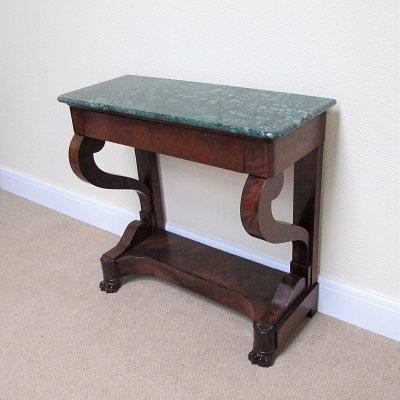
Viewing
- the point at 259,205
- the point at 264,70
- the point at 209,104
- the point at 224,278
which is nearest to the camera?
the point at 259,205

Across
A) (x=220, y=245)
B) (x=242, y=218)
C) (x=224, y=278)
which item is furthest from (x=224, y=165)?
(x=220, y=245)

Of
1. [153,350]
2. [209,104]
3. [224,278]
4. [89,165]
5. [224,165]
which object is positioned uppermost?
[209,104]

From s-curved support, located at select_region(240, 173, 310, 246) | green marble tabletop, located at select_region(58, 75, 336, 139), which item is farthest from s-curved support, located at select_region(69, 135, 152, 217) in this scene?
s-curved support, located at select_region(240, 173, 310, 246)

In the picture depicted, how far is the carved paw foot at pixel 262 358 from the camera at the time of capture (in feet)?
4.42

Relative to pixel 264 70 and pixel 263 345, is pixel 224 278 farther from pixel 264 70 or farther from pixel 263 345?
pixel 264 70

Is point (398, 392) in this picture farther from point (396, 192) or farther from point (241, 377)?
point (396, 192)

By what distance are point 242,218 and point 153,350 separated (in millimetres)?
558

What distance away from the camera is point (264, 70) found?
1363 millimetres

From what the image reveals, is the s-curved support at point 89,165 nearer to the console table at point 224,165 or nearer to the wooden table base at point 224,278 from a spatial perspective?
the console table at point 224,165

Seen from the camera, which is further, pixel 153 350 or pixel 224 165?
pixel 153 350

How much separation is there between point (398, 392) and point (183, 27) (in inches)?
47.2

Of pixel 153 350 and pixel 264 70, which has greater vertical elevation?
pixel 264 70

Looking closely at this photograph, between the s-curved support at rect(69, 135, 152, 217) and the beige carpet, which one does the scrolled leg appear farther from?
the s-curved support at rect(69, 135, 152, 217)

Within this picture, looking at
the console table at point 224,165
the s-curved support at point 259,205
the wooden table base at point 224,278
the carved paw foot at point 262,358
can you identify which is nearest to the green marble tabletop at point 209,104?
the console table at point 224,165
